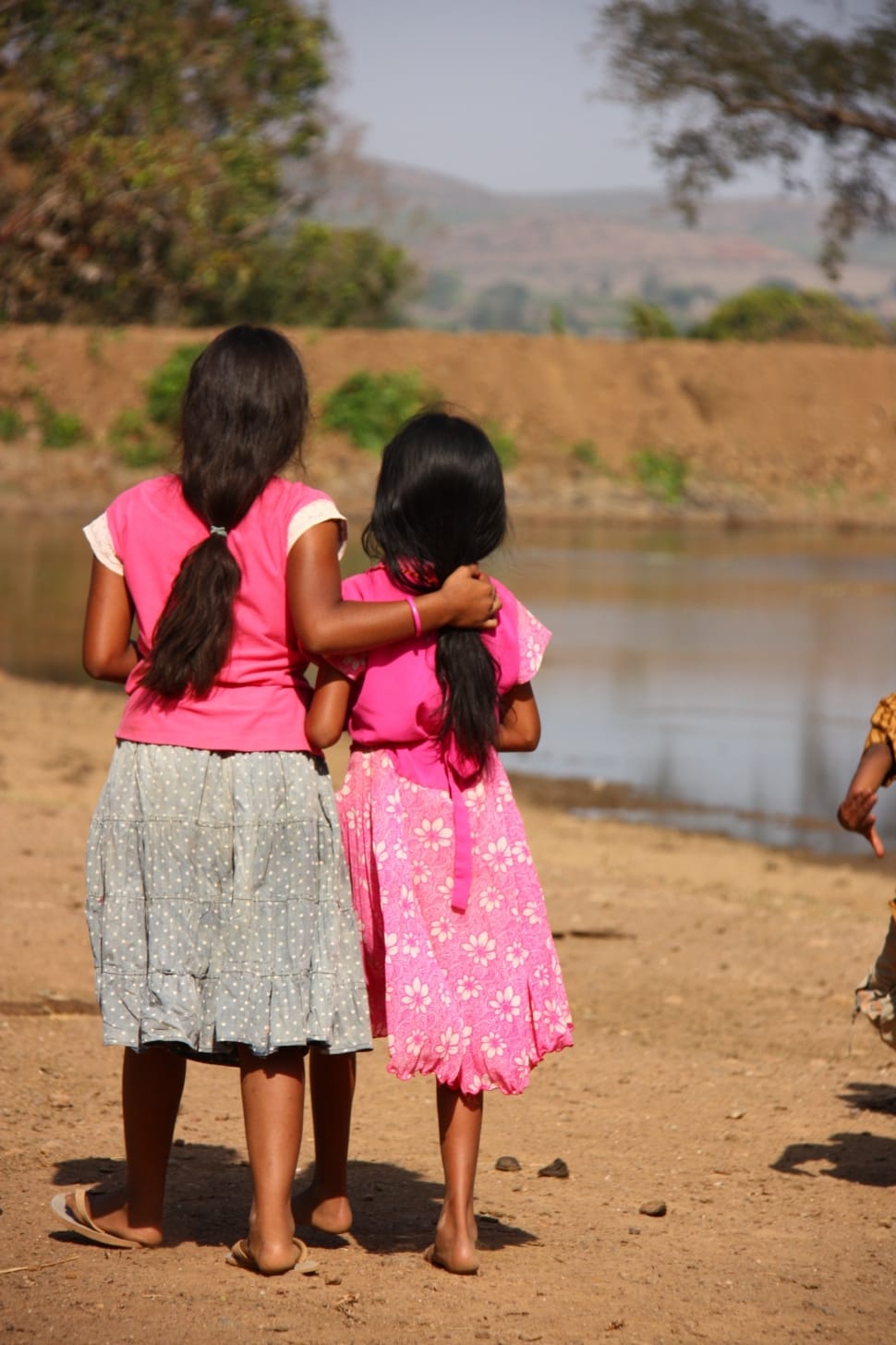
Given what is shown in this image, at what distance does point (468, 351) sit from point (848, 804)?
30173 millimetres

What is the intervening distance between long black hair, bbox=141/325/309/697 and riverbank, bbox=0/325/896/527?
2402cm

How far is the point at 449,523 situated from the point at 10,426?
2730 centimetres

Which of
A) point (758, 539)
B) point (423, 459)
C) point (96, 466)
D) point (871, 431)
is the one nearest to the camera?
point (423, 459)

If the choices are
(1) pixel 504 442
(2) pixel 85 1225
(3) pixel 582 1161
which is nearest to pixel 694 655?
(3) pixel 582 1161

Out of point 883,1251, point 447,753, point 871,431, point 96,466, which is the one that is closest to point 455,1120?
point 447,753

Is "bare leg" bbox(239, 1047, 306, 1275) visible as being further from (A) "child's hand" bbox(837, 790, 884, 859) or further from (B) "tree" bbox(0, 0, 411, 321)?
(B) "tree" bbox(0, 0, 411, 321)

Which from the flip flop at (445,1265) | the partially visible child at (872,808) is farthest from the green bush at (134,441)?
the flip flop at (445,1265)

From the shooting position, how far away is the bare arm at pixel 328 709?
10.2 feet

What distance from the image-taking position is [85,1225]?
3207 millimetres

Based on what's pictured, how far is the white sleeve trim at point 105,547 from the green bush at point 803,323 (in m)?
34.9

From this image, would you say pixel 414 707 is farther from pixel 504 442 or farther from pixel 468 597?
pixel 504 442

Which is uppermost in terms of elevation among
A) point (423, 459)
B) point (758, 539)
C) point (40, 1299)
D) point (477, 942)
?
point (423, 459)

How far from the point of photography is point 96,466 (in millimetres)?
28312

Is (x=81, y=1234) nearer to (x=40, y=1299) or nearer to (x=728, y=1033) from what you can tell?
(x=40, y=1299)
